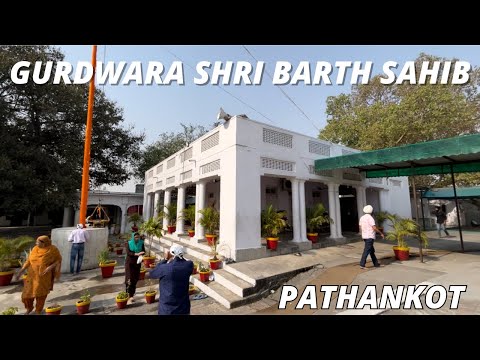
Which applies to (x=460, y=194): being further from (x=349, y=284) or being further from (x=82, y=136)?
(x=82, y=136)

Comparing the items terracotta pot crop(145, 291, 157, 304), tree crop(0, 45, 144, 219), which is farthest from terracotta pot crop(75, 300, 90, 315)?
tree crop(0, 45, 144, 219)

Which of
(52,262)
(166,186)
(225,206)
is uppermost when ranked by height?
(166,186)

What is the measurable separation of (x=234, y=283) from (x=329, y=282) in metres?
2.41

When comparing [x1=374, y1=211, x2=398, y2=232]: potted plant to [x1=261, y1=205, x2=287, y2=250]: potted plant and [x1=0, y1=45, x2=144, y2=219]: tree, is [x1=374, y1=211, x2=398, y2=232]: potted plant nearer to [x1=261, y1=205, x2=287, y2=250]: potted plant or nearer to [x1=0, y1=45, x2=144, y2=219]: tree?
[x1=261, y1=205, x2=287, y2=250]: potted plant

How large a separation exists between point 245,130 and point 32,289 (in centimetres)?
690

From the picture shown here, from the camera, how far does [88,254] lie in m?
8.87

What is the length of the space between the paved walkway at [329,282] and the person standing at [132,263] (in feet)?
1.10

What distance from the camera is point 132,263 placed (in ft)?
19.6

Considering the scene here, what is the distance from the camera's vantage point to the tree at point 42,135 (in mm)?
13812

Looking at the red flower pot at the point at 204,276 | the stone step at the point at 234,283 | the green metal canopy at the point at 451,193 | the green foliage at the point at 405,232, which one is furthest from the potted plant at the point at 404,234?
the green metal canopy at the point at 451,193

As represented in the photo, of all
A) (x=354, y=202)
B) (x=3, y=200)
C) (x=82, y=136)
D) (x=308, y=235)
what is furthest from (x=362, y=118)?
(x=3, y=200)

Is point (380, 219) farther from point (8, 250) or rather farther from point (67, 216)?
point (67, 216)

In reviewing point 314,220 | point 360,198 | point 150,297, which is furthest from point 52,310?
point 360,198

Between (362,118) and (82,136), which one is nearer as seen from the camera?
(82,136)
